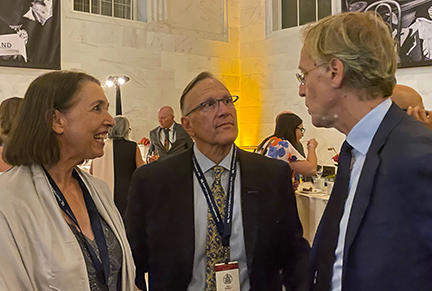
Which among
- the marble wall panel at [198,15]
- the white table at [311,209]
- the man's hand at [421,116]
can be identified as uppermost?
the marble wall panel at [198,15]

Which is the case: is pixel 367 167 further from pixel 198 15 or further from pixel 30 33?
pixel 198 15

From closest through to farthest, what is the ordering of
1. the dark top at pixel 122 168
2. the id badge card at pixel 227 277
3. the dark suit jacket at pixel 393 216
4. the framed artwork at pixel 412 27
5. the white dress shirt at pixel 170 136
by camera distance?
the dark suit jacket at pixel 393 216, the id badge card at pixel 227 277, the dark top at pixel 122 168, the white dress shirt at pixel 170 136, the framed artwork at pixel 412 27

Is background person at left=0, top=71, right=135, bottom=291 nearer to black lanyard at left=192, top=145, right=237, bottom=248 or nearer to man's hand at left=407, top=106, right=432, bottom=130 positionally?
black lanyard at left=192, top=145, right=237, bottom=248

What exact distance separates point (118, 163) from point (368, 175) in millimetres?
3501

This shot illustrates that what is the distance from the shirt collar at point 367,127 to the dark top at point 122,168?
133 inches

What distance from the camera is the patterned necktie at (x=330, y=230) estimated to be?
134 cm

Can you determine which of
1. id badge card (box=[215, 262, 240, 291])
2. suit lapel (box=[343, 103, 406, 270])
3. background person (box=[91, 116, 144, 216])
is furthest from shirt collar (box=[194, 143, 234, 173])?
background person (box=[91, 116, 144, 216])

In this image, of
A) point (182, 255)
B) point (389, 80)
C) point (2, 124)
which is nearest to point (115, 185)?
point (2, 124)

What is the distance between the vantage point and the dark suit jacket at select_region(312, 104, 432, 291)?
1.10 meters

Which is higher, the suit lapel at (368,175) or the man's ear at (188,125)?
the man's ear at (188,125)

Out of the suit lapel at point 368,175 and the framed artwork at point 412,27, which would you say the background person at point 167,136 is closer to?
the framed artwork at point 412,27

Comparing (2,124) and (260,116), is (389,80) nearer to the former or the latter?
(2,124)

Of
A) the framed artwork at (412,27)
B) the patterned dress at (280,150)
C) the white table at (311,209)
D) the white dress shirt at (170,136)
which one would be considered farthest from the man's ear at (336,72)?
the framed artwork at (412,27)

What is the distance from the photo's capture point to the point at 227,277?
5.65ft
